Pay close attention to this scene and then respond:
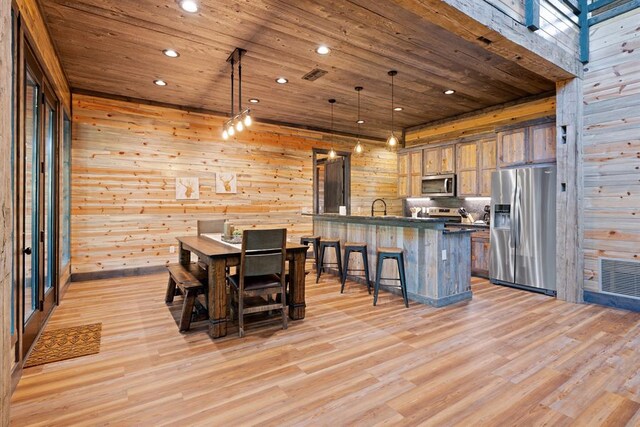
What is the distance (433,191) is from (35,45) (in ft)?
20.5

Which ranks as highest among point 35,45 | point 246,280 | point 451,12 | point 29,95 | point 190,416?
point 451,12

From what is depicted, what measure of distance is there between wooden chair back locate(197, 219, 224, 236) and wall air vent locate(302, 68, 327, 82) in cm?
246

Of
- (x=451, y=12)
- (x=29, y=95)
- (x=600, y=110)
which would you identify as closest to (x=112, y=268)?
(x=29, y=95)

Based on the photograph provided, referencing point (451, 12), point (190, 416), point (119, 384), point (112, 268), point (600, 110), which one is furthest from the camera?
point (112, 268)

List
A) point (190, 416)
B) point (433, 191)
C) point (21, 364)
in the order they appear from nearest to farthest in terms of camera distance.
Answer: point (190, 416) < point (21, 364) < point (433, 191)

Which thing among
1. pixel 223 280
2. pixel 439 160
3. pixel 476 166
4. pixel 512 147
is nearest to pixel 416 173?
pixel 439 160

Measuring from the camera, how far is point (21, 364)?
2.45m

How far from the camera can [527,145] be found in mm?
5023

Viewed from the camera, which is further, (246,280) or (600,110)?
(600,110)

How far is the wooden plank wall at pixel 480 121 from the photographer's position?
5453mm

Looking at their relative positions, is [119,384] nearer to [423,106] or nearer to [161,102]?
[161,102]

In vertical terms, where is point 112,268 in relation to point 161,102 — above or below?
below

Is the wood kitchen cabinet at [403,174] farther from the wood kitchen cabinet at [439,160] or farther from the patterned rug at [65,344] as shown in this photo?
the patterned rug at [65,344]

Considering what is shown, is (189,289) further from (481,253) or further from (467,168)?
(467,168)
